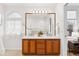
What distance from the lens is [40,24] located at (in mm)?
4066

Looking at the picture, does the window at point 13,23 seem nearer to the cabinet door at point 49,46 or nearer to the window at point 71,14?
the cabinet door at point 49,46

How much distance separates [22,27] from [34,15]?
1.68 ft

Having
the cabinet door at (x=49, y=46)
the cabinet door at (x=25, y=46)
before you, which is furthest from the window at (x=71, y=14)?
the cabinet door at (x=25, y=46)

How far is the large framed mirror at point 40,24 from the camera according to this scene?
4074 mm

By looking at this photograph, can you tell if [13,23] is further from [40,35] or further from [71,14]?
[71,14]

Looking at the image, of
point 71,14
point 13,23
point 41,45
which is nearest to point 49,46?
point 41,45

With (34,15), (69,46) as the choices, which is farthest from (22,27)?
(69,46)

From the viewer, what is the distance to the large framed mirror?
4074mm

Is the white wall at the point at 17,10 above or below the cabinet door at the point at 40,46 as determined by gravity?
above

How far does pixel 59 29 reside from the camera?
12.9ft

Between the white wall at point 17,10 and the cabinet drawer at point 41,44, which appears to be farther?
the cabinet drawer at point 41,44

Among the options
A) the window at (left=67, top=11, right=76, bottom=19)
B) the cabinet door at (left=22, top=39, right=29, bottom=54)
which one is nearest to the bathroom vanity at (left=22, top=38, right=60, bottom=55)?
the cabinet door at (left=22, top=39, right=29, bottom=54)

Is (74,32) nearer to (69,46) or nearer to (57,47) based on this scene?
(69,46)

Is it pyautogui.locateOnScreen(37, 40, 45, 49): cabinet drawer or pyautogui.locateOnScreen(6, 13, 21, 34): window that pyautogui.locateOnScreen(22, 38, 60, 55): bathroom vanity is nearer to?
pyautogui.locateOnScreen(37, 40, 45, 49): cabinet drawer
